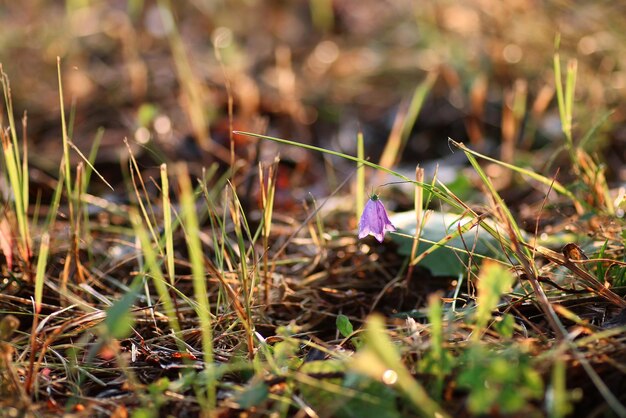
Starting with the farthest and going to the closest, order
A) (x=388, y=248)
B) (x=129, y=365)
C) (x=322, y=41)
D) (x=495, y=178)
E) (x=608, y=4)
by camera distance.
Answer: (x=322, y=41), (x=608, y=4), (x=495, y=178), (x=388, y=248), (x=129, y=365)

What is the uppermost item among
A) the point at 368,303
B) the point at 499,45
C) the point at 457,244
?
the point at 499,45

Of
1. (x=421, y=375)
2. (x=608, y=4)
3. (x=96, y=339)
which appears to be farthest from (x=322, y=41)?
(x=421, y=375)

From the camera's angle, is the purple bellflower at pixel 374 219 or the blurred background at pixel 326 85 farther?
the blurred background at pixel 326 85

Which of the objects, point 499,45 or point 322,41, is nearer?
point 499,45

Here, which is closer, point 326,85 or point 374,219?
point 374,219

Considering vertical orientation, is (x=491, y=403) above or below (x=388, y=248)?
above

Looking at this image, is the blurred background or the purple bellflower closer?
the purple bellflower

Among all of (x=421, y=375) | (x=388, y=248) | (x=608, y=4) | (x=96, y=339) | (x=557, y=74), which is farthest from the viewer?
(x=608, y=4)

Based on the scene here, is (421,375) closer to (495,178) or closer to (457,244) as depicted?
(457,244)
